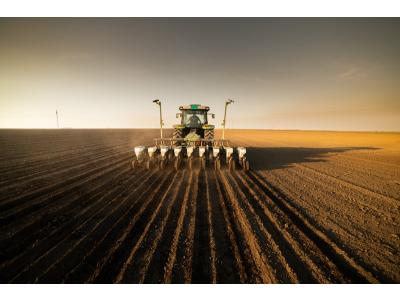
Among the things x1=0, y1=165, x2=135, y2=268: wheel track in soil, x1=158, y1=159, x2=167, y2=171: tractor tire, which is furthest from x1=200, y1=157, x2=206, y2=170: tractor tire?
x1=0, y1=165, x2=135, y2=268: wheel track in soil

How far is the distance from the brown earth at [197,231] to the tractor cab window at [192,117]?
5.12 meters

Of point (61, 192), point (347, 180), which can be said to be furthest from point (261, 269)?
point (347, 180)

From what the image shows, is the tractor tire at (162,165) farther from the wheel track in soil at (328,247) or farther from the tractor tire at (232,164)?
the wheel track in soil at (328,247)

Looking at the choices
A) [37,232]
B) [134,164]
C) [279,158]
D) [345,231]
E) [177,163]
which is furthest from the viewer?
[279,158]

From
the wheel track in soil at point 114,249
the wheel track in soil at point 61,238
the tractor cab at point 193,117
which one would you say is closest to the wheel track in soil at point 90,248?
the wheel track in soil at point 114,249

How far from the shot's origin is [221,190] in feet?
17.1

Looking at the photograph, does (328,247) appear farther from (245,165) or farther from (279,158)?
(279,158)

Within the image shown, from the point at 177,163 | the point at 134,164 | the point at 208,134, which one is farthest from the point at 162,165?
the point at 208,134

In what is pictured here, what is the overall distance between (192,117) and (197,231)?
818 centimetres

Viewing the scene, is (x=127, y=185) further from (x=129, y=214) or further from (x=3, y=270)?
(x=3, y=270)

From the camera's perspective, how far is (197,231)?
3162 millimetres
